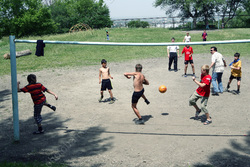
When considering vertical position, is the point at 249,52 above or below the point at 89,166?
above

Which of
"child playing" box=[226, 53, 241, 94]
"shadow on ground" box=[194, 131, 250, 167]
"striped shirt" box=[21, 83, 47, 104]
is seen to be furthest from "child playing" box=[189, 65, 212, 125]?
"striped shirt" box=[21, 83, 47, 104]

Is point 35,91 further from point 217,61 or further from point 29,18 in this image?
point 29,18

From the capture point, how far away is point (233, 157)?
627 cm

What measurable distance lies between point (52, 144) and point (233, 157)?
15.3ft

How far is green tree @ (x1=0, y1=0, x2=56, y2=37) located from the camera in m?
56.3

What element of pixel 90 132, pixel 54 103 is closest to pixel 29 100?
pixel 54 103

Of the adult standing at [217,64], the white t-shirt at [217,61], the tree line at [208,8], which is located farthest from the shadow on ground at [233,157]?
the tree line at [208,8]

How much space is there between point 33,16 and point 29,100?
50.6 metres

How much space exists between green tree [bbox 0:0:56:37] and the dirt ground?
158 feet

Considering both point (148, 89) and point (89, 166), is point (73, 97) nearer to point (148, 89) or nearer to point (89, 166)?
point (148, 89)

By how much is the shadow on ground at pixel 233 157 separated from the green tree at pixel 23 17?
5653 cm

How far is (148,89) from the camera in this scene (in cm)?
1289

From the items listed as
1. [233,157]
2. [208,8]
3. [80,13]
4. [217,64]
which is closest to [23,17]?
[80,13]

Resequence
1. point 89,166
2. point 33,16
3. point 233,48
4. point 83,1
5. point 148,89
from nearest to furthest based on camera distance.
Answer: point 89,166, point 148,89, point 233,48, point 33,16, point 83,1
